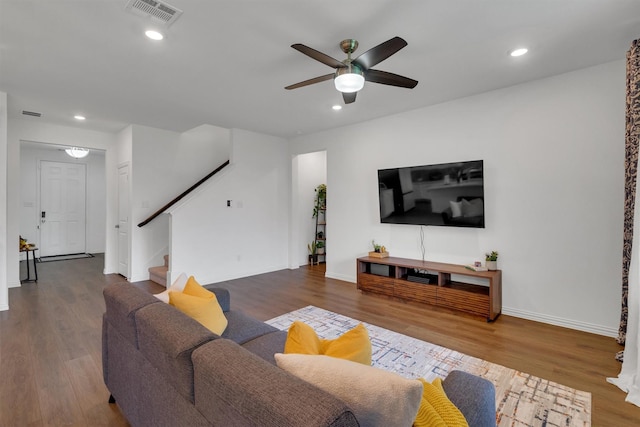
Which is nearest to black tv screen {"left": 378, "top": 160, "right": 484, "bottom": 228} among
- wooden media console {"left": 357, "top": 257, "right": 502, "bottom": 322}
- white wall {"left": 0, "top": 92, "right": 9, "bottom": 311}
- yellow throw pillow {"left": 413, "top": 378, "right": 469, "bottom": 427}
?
wooden media console {"left": 357, "top": 257, "right": 502, "bottom": 322}

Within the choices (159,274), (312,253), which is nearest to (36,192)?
(159,274)

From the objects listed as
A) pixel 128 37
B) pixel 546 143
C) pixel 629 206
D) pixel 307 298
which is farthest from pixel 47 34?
pixel 629 206

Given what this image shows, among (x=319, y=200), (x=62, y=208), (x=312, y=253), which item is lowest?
(x=312, y=253)

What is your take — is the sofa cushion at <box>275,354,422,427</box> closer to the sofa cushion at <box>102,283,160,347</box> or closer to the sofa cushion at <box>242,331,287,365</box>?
the sofa cushion at <box>242,331,287,365</box>

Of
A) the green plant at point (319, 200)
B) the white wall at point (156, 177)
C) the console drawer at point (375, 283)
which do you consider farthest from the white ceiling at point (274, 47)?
the green plant at point (319, 200)

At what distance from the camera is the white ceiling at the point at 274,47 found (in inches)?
85.3

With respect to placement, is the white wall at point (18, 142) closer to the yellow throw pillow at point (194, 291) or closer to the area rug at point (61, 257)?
the area rug at point (61, 257)

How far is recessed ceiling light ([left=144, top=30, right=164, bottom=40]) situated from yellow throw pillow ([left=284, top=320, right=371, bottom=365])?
8.17 ft

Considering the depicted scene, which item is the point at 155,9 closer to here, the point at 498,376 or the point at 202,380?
the point at 202,380

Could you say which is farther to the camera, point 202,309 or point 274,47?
point 274,47

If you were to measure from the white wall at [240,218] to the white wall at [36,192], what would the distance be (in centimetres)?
325

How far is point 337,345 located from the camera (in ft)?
3.94

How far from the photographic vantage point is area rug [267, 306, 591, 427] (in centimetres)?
192

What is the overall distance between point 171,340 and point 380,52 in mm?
2249
